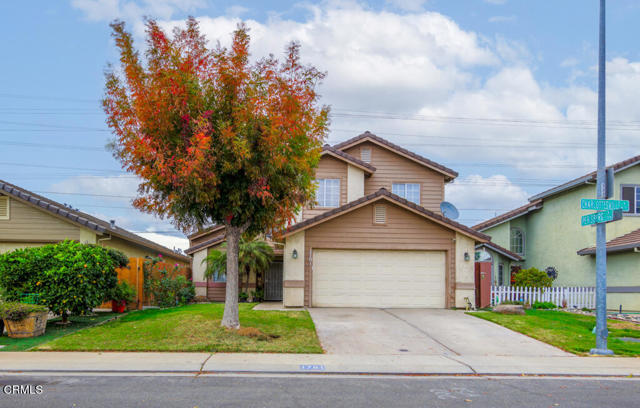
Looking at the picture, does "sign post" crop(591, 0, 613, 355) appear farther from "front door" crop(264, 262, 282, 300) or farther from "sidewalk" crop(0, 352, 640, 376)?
"front door" crop(264, 262, 282, 300)

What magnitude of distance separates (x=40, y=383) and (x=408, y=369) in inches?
240

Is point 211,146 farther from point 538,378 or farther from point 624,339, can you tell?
point 624,339

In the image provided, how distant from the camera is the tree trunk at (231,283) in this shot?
41.3ft

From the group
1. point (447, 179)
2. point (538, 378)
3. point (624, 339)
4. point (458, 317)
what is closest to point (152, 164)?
point (538, 378)

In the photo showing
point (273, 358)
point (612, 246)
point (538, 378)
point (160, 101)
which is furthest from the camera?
point (612, 246)

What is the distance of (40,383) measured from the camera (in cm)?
799

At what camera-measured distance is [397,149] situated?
24.0 m

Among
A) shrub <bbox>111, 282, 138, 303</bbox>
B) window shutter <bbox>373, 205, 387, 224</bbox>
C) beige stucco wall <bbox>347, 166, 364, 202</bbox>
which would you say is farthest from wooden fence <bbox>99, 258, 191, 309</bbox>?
window shutter <bbox>373, 205, 387, 224</bbox>

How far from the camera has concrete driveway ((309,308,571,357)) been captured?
11.6 meters

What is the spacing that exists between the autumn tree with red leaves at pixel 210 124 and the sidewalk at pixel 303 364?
9.25 ft

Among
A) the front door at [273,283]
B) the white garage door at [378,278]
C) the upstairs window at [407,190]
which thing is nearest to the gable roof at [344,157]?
the upstairs window at [407,190]

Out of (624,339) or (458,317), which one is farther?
(458,317)

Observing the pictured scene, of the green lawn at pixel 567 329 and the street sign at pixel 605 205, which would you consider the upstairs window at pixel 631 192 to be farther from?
the street sign at pixel 605 205

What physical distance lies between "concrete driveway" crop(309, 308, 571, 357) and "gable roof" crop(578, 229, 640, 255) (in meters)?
9.01
